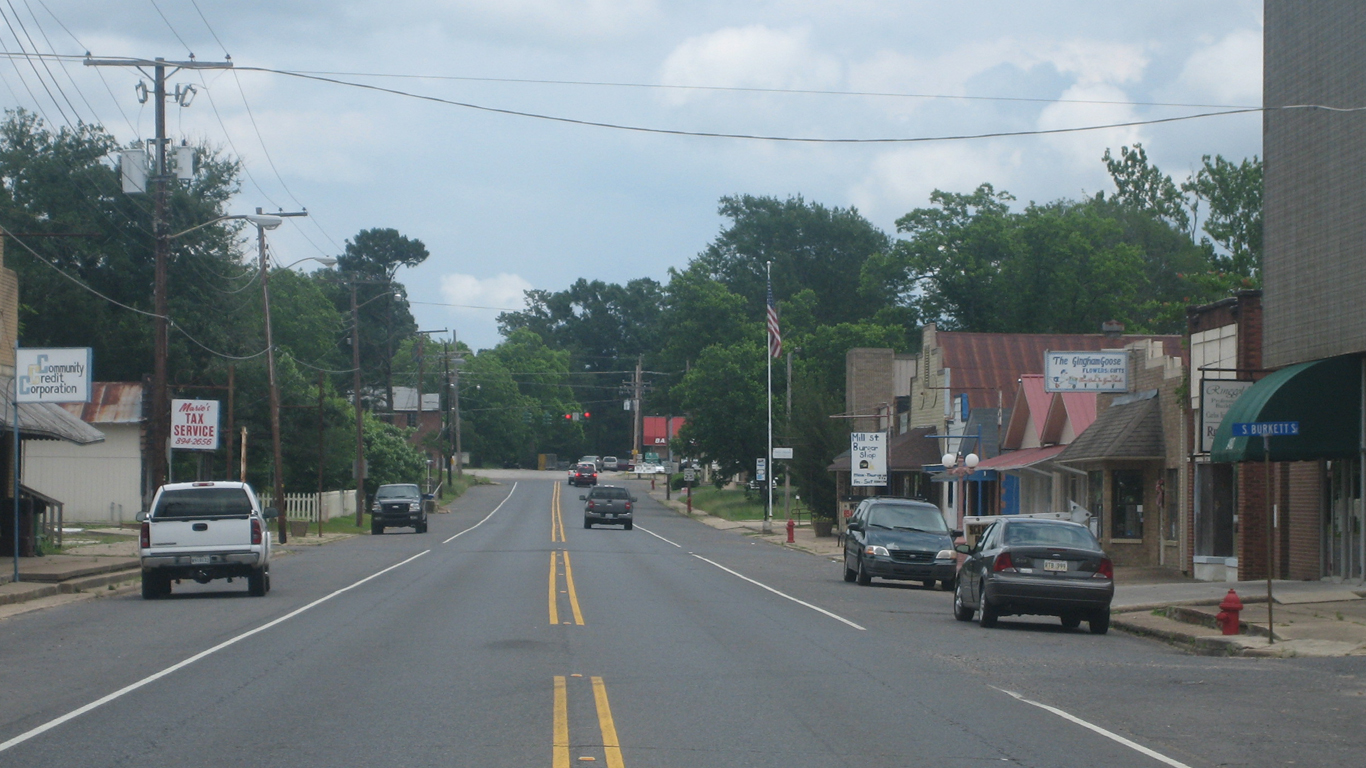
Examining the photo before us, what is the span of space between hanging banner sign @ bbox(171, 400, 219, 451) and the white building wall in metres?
14.7

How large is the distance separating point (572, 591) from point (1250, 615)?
34.3 feet

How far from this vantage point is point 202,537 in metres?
22.2

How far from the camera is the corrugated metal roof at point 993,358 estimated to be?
4784 cm

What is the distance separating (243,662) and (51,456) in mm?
40407

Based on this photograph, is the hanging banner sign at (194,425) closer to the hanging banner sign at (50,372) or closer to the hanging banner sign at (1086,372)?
the hanging banner sign at (50,372)

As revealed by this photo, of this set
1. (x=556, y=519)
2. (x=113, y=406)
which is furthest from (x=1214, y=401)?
(x=556, y=519)

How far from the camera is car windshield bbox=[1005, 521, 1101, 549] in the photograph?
A: 19141 millimetres

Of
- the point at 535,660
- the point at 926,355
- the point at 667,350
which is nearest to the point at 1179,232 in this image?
the point at 667,350

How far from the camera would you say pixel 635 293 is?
148m

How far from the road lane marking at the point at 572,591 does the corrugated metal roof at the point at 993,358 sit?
19.0 metres

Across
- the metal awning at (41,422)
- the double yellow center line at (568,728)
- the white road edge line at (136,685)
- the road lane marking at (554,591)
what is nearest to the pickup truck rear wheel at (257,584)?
the white road edge line at (136,685)

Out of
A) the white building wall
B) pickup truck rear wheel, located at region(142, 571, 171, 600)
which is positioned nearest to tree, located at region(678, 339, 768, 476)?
the white building wall

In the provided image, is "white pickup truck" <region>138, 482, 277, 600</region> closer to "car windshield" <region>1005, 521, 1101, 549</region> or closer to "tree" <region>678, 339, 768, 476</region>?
"car windshield" <region>1005, 521, 1101, 549</region>

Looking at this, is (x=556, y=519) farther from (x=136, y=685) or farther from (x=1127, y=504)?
(x=136, y=685)
